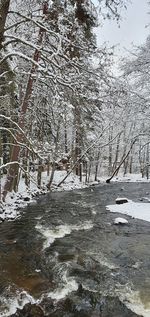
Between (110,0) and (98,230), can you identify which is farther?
(98,230)

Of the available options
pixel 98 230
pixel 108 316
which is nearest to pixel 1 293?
pixel 108 316

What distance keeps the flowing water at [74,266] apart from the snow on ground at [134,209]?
715 mm

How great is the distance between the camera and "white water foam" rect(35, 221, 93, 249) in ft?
33.7

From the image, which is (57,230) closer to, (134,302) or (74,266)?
(74,266)

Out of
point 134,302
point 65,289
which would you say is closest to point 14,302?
point 65,289

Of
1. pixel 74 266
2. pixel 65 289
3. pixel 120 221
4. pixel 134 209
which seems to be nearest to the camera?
pixel 65 289

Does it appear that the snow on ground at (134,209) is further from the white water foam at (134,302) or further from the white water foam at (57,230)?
the white water foam at (134,302)

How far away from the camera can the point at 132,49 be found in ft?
41.7

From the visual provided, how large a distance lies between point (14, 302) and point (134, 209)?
9.53 metres

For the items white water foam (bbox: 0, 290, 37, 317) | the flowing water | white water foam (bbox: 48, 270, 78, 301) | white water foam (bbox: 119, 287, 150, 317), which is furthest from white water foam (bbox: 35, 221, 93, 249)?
white water foam (bbox: 119, 287, 150, 317)

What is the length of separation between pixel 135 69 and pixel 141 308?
8917 millimetres

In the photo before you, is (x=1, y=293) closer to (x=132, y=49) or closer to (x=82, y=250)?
(x=82, y=250)

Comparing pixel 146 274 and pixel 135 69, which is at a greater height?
pixel 135 69

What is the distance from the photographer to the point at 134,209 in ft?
48.8
